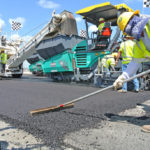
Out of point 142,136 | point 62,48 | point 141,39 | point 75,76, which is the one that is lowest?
point 142,136

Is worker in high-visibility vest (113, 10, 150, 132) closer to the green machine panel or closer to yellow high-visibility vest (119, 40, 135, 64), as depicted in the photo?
yellow high-visibility vest (119, 40, 135, 64)

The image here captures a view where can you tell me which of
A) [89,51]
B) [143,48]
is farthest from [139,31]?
[89,51]

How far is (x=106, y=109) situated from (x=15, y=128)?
156cm

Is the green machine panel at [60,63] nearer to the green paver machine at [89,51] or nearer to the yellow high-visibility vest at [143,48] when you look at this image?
the green paver machine at [89,51]

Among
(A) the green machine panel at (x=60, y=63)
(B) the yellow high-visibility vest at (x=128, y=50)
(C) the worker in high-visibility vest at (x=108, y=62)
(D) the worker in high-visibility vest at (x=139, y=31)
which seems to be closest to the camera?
(D) the worker in high-visibility vest at (x=139, y=31)

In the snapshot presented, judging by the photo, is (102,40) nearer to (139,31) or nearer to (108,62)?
(108,62)

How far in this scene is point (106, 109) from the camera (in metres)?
3.09

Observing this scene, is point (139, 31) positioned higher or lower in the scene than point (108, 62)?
higher

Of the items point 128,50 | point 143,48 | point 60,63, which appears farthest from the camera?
point 60,63

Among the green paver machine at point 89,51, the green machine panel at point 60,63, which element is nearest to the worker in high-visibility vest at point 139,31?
the green paver machine at point 89,51

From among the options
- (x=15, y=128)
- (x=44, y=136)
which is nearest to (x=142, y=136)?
(x=44, y=136)

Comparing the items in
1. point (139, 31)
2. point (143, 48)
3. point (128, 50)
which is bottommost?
point (143, 48)

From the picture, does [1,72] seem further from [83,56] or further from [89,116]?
[89,116]

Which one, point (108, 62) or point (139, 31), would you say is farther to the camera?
point (108, 62)
